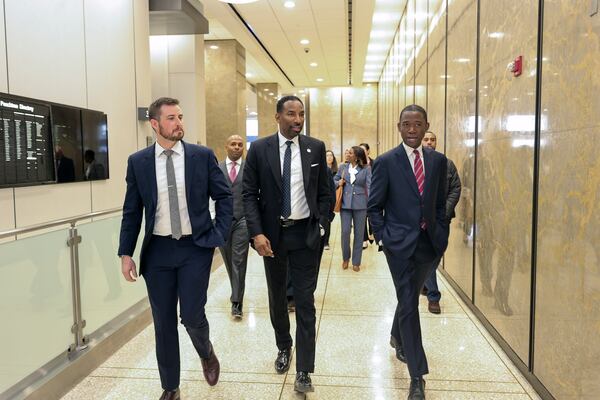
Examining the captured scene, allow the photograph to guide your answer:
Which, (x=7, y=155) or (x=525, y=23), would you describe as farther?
(x=7, y=155)

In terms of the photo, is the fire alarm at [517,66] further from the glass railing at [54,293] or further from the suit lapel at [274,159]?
the glass railing at [54,293]

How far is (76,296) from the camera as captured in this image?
11.3 feet

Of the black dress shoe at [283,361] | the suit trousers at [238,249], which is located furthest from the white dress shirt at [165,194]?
the suit trousers at [238,249]

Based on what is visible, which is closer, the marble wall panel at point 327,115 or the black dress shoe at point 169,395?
the black dress shoe at point 169,395

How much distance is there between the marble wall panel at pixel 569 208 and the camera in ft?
7.58

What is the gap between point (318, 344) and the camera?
388 centimetres

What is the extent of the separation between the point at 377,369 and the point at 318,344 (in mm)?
644

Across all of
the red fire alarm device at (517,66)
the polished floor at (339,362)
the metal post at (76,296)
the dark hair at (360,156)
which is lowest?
the polished floor at (339,362)

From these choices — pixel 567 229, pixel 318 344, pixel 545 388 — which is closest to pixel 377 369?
pixel 318 344

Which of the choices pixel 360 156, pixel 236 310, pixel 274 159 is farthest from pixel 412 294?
pixel 360 156

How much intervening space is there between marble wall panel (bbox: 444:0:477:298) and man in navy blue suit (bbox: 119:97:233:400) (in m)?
2.89

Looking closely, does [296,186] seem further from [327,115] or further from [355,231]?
[327,115]

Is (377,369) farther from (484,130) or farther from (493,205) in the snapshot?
(484,130)

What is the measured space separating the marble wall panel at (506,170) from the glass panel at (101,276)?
10.2 feet
